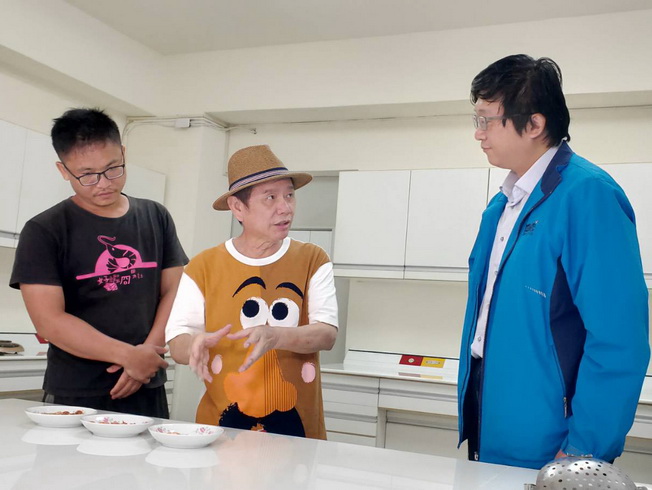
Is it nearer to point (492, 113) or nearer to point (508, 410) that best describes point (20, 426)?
point (508, 410)

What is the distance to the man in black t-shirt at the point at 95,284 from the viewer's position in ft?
6.53

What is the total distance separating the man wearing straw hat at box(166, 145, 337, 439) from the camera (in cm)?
176

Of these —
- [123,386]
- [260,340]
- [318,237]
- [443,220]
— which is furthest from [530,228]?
[318,237]

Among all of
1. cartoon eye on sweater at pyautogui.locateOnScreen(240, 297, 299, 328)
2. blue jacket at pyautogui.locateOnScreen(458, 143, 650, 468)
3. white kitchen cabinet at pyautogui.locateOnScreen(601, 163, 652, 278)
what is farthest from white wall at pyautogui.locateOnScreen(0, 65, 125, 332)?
white kitchen cabinet at pyautogui.locateOnScreen(601, 163, 652, 278)

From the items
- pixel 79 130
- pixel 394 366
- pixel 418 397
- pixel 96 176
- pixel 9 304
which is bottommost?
pixel 418 397

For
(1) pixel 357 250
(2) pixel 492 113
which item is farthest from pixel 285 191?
(1) pixel 357 250

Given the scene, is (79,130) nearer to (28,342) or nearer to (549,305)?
(549,305)

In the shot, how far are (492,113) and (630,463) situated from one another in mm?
2864

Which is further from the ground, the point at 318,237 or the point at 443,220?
the point at 443,220

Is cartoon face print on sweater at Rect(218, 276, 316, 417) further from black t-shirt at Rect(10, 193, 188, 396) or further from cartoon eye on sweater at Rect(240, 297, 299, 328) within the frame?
black t-shirt at Rect(10, 193, 188, 396)

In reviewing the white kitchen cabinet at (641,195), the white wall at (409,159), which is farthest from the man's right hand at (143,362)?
the white kitchen cabinet at (641,195)

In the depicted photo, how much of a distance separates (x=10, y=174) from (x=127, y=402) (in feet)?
6.81

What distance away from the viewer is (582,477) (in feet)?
3.18

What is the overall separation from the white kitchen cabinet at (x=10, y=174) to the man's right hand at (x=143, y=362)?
1.98m
